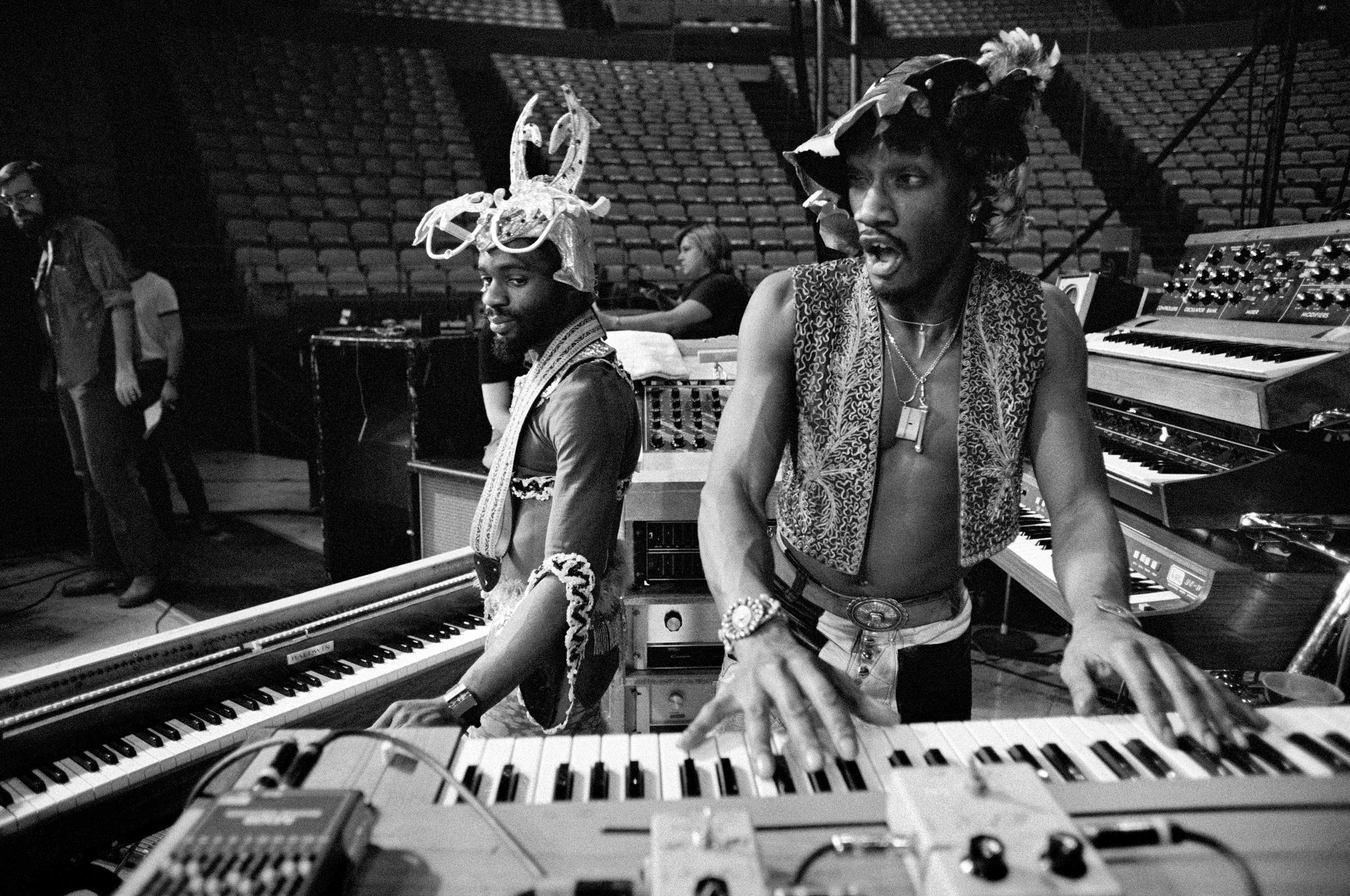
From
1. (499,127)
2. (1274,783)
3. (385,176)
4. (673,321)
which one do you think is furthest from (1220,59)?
(1274,783)

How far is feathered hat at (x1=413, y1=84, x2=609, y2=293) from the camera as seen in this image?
2.08 meters

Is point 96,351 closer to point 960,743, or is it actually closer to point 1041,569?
point 1041,569

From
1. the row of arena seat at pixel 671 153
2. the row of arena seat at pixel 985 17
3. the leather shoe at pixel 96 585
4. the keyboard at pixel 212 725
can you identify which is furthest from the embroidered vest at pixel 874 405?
the row of arena seat at pixel 985 17

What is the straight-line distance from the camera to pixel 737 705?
108cm

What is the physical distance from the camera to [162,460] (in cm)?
622

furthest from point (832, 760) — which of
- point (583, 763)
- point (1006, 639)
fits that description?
point (1006, 639)

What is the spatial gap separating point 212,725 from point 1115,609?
2.17 m

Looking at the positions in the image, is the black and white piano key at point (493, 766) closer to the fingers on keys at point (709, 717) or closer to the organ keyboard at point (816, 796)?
the organ keyboard at point (816, 796)

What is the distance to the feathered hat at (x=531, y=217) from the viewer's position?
6.82ft

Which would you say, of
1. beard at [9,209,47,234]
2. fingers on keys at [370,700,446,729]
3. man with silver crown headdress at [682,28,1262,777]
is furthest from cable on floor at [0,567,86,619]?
man with silver crown headdress at [682,28,1262,777]

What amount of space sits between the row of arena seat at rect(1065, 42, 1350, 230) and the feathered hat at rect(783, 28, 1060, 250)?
1182 cm

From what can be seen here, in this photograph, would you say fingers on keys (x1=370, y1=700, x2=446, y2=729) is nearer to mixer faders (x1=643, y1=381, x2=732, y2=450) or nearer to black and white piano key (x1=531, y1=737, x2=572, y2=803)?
black and white piano key (x1=531, y1=737, x2=572, y2=803)

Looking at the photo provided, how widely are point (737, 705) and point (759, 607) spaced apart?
17 centimetres

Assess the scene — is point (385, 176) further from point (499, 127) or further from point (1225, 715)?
point (1225, 715)
